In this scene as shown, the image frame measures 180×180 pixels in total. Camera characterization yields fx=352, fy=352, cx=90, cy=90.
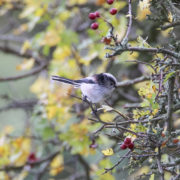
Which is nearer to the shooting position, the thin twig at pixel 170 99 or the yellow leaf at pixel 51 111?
the thin twig at pixel 170 99

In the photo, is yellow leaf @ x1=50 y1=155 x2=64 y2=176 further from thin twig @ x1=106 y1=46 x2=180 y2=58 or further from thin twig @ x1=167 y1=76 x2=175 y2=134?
thin twig @ x1=106 y1=46 x2=180 y2=58

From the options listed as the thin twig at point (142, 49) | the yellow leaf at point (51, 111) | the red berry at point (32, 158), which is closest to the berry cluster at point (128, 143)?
the thin twig at point (142, 49)

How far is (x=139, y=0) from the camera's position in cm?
196

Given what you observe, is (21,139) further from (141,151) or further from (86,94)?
(141,151)

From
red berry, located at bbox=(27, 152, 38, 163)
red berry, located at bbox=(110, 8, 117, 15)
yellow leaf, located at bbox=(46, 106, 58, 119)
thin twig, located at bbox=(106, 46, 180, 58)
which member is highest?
red berry, located at bbox=(110, 8, 117, 15)

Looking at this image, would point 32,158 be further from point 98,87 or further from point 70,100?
point 98,87

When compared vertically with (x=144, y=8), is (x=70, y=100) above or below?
below

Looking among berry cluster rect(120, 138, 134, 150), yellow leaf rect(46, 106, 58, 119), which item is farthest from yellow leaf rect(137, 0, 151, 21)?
yellow leaf rect(46, 106, 58, 119)

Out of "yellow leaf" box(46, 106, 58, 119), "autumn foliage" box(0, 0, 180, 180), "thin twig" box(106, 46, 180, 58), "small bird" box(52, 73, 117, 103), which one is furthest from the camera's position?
"yellow leaf" box(46, 106, 58, 119)

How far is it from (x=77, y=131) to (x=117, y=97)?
1059 millimetres

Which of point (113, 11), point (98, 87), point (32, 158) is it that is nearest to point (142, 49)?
point (113, 11)

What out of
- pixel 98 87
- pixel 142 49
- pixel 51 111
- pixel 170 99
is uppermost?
pixel 142 49

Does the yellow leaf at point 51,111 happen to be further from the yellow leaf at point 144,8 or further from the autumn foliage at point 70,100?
the yellow leaf at point 144,8

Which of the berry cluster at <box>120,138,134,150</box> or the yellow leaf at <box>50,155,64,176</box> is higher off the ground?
the berry cluster at <box>120,138,134,150</box>
